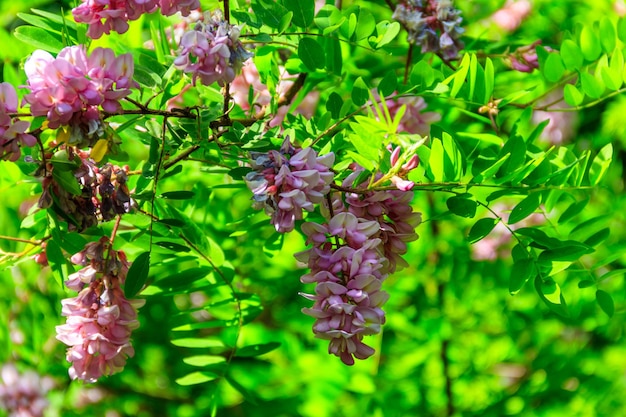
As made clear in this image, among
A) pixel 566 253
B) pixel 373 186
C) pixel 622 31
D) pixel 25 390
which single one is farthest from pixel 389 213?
pixel 25 390

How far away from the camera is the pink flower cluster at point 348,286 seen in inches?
21.5

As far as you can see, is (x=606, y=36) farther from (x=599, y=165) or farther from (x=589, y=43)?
(x=599, y=165)

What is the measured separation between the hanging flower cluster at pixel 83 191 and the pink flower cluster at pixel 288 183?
4.1 inches

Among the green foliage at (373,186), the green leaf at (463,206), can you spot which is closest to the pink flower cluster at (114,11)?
the green foliage at (373,186)

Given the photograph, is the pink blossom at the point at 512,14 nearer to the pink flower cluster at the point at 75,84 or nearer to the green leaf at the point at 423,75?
the green leaf at the point at 423,75

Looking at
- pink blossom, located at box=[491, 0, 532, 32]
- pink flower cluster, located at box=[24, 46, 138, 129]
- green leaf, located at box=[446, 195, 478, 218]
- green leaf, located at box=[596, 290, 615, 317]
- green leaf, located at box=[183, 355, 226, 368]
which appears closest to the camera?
pink flower cluster, located at box=[24, 46, 138, 129]

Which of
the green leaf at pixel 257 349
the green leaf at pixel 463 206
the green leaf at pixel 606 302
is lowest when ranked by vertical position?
the green leaf at pixel 257 349

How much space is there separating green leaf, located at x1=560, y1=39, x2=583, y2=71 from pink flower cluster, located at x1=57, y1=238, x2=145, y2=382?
1.51 feet

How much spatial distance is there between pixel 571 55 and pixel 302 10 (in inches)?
11.3

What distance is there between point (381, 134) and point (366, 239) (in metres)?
0.07

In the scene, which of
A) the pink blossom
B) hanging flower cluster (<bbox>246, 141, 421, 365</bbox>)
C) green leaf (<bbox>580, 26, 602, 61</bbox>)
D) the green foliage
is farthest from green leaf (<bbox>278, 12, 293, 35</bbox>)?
the pink blossom

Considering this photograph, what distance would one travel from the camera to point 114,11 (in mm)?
559

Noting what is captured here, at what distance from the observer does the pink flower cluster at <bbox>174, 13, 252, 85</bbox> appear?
0.54 meters

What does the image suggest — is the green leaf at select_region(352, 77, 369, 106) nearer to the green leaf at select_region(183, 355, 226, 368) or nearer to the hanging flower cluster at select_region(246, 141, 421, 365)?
the hanging flower cluster at select_region(246, 141, 421, 365)
